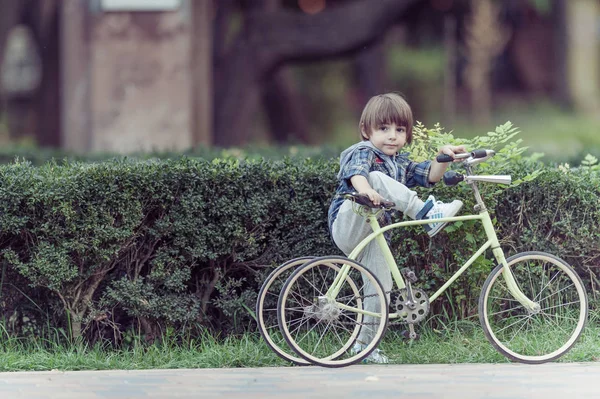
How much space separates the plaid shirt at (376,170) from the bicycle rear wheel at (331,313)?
0.35 metres

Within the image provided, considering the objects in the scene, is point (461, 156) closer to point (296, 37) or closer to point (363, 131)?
point (363, 131)

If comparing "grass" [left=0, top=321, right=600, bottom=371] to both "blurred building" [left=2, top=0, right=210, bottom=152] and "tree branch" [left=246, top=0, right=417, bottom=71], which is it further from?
"tree branch" [left=246, top=0, right=417, bottom=71]

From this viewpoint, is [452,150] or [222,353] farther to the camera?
[222,353]

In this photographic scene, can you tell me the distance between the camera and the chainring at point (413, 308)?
18.5 feet

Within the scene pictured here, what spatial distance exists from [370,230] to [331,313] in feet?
1.72

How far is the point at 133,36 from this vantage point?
37.3 ft

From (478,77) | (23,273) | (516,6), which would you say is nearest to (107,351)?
(23,273)

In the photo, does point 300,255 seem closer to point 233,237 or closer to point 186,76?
point 233,237

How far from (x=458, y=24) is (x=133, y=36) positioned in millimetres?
18869

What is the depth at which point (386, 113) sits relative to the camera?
5719mm

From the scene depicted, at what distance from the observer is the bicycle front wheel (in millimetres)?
5570

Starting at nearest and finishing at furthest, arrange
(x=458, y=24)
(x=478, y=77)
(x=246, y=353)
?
(x=246, y=353) → (x=478, y=77) → (x=458, y=24)

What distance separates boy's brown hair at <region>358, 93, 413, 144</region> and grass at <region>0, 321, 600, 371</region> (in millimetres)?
1265

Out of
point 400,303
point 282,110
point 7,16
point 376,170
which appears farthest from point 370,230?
point 7,16
